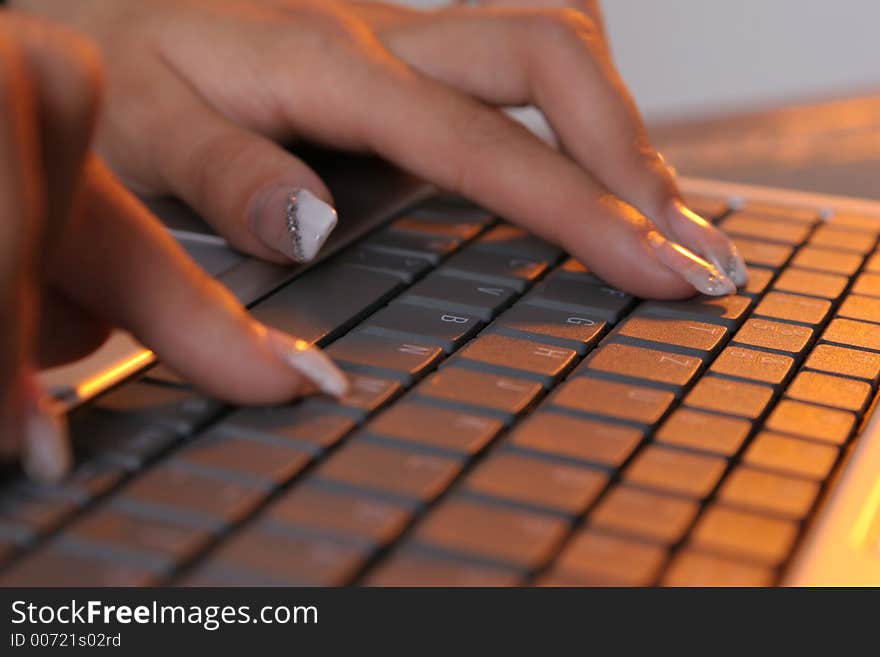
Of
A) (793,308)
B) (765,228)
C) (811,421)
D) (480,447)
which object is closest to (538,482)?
(480,447)

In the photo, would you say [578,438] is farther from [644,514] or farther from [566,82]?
[566,82]

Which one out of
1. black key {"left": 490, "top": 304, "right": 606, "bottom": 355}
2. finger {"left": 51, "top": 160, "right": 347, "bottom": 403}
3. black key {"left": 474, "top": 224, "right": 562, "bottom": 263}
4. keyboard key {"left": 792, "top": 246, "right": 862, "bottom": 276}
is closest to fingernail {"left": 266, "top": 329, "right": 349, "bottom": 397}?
finger {"left": 51, "top": 160, "right": 347, "bottom": 403}

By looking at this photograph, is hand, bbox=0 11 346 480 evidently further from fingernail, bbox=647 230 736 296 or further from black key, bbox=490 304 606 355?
fingernail, bbox=647 230 736 296

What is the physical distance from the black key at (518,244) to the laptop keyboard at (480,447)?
35 mm

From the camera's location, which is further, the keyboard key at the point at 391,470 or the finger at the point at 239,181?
the finger at the point at 239,181

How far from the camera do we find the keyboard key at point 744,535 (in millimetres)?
356

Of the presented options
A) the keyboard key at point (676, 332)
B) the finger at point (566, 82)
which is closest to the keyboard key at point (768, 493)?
the keyboard key at point (676, 332)

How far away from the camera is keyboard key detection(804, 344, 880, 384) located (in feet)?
1.63

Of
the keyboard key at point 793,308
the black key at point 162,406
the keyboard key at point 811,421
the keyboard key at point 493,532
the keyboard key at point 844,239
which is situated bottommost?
the keyboard key at point 844,239

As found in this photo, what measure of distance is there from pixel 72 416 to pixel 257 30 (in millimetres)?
426

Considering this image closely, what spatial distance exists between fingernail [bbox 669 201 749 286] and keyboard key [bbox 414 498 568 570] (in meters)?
0.27

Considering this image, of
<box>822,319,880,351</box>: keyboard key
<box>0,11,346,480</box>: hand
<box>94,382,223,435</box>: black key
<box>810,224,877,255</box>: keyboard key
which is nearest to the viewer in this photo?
<box>0,11,346,480</box>: hand

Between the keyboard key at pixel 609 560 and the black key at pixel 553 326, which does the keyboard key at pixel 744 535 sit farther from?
the black key at pixel 553 326
